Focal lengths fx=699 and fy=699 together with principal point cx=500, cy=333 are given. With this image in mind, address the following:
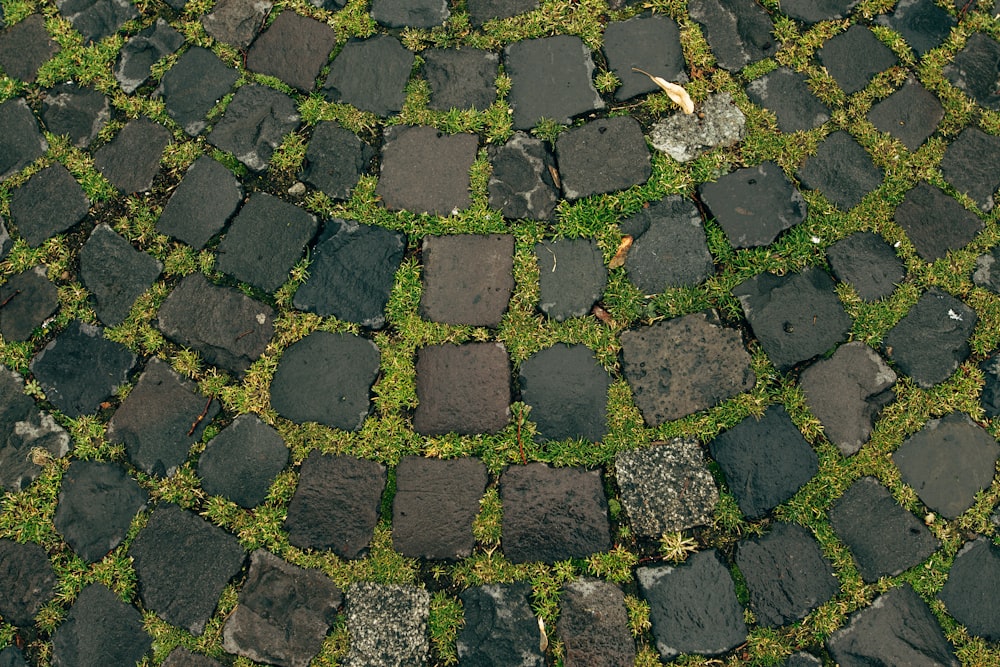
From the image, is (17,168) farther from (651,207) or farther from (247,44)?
(651,207)

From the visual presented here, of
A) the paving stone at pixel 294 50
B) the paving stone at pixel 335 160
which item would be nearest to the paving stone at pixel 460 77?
Answer: the paving stone at pixel 335 160

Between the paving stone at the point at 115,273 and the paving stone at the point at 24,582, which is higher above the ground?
the paving stone at the point at 115,273

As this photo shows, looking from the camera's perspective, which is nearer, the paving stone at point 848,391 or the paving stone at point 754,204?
the paving stone at point 848,391

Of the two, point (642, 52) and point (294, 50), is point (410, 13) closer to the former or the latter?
point (294, 50)

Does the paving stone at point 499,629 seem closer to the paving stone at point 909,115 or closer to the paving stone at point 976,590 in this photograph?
the paving stone at point 976,590

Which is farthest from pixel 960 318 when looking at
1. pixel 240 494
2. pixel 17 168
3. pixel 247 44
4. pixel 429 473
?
pixel 17 168

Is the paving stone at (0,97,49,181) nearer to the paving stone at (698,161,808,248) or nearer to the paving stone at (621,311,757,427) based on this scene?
the paving stone at (621,311,757,427)
